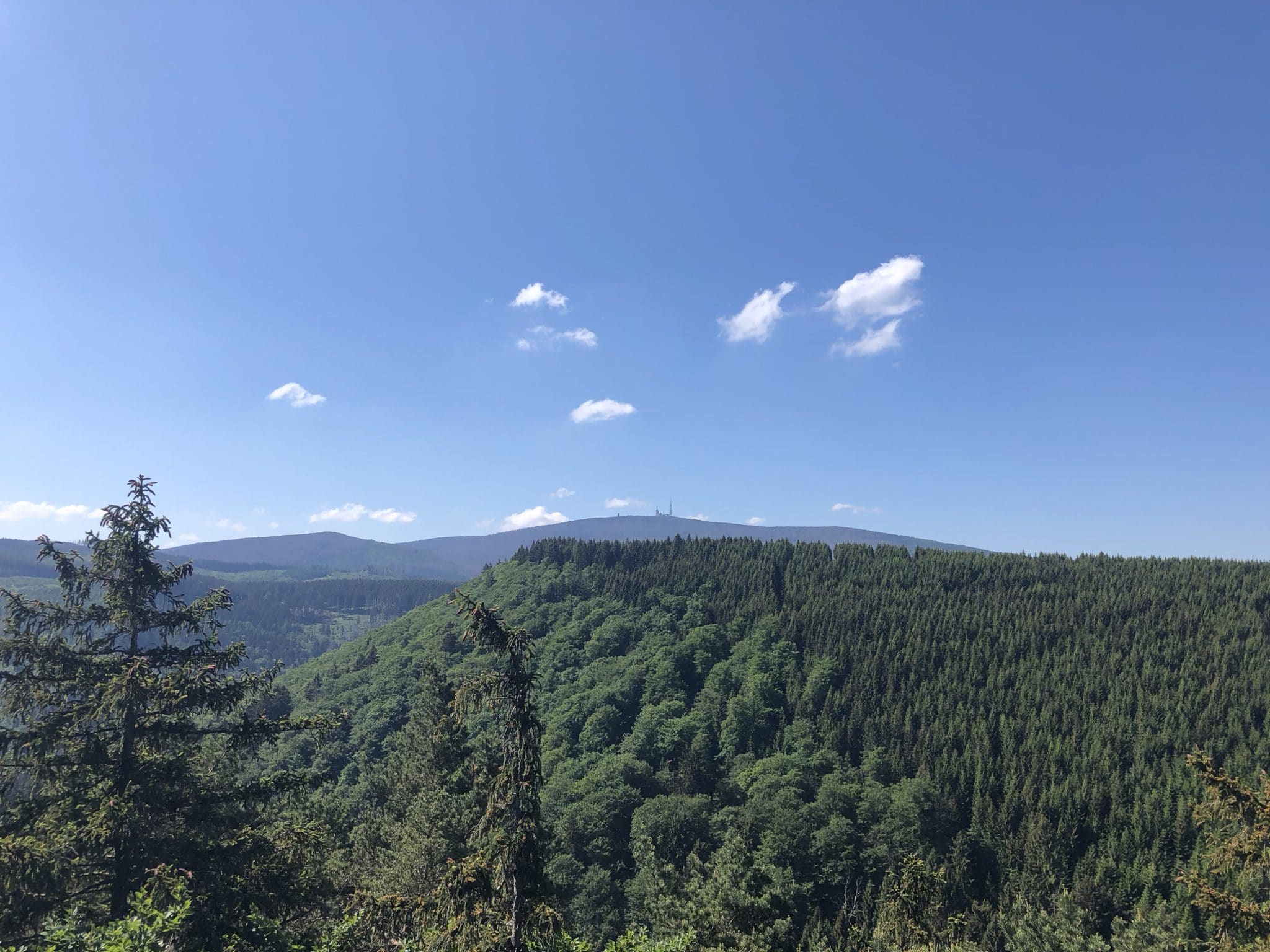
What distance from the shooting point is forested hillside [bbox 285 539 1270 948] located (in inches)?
2758

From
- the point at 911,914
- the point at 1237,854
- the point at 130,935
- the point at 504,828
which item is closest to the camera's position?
the point at 130,935

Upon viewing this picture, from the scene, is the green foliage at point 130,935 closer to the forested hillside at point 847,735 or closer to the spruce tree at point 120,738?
the spruce tree at point 120,738

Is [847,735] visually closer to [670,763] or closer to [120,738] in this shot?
[670,763]

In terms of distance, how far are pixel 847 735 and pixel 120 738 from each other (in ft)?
385

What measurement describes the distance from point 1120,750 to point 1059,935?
7558 centimetres

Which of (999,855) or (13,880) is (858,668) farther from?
(13,880)

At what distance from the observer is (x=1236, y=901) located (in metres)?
21.0

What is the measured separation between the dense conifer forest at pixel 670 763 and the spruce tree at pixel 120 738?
100 mm

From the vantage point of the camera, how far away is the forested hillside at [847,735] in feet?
230

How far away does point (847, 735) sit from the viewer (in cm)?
11506

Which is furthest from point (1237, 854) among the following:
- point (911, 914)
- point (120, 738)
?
point (120, 738)

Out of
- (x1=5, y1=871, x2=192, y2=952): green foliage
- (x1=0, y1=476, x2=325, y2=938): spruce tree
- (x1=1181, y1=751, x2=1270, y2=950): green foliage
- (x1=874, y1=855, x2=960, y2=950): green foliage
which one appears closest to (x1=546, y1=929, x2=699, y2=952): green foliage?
(x1=5, y1=871, x2=192, y2=952): green foliage

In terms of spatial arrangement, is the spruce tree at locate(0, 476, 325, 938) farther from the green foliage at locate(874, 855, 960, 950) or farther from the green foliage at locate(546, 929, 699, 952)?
the green foliage at locate(874, 855, 960, 950)

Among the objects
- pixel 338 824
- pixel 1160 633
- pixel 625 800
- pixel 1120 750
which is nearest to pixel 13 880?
pixel 338 824
